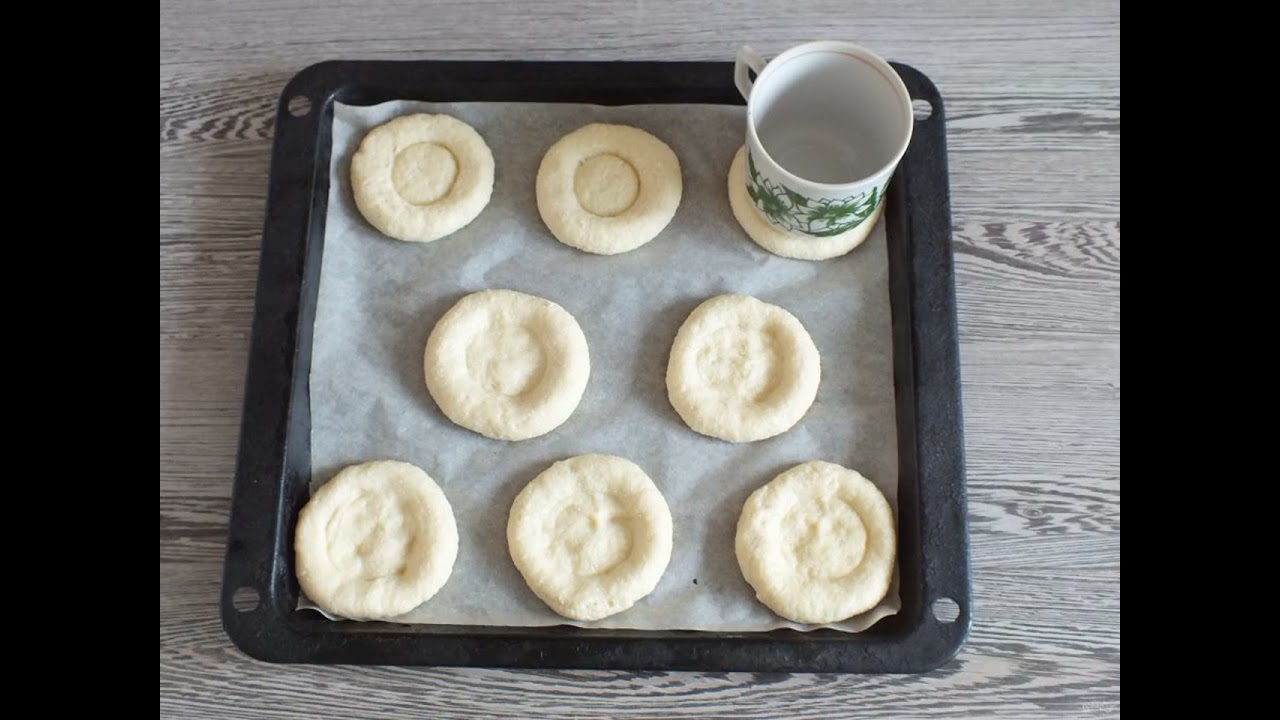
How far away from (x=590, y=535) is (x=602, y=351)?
22 centimetres

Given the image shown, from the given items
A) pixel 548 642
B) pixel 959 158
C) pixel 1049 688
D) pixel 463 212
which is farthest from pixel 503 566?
pixel 959 158

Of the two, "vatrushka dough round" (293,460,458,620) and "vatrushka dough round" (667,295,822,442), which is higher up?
"vatrushka dough round" (667,295,822,442)

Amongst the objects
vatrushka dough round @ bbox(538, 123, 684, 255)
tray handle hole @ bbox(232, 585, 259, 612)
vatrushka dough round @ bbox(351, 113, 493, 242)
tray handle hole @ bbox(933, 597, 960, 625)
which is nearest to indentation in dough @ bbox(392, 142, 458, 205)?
vatrushka dough round @ bbox(351, 113, 493, 242)

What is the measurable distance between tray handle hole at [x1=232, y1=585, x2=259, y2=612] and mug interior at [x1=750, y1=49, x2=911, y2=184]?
76 centimetres

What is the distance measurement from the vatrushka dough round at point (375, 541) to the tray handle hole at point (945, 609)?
53 centimetres

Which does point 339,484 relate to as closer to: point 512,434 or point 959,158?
point 512,434

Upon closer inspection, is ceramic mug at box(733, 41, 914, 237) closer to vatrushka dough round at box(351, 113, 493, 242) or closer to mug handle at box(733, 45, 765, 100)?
mug handle at box(733, 45, 765, 100)

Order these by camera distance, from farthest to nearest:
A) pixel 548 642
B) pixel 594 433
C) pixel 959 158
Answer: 1. pixel 959 158
2. pixel 594 433
3. pixel 548 642

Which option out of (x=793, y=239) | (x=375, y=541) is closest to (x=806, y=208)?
(x=793, y=239)

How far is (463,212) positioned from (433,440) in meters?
0.28

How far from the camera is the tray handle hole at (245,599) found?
1.12 m

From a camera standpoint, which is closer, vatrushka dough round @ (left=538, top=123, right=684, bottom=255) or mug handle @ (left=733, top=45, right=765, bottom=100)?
mug handle @ (left=733, top=45, right=765, bottom=100)

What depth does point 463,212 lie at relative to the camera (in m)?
1.24

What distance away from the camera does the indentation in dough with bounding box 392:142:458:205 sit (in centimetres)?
125
